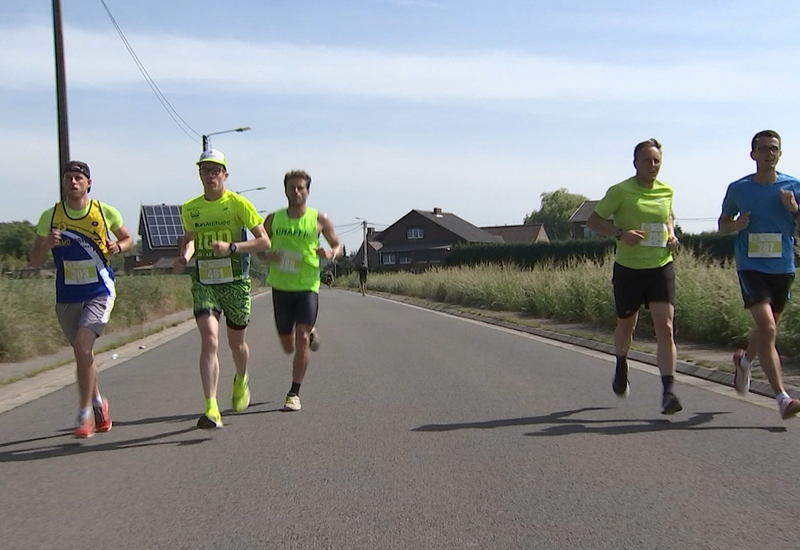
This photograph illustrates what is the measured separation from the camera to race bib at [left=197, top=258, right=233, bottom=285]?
6.38 m

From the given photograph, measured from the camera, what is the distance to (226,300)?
6.48m

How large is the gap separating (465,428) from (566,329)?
9.61 metres

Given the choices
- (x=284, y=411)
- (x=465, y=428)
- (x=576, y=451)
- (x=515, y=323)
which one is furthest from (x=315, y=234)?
(x=515, y=323)

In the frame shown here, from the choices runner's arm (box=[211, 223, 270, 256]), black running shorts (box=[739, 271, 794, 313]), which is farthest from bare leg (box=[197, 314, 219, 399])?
black running shorts (box=[739, 271, 794, 313])

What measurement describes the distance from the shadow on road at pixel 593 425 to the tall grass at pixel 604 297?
2.21 m

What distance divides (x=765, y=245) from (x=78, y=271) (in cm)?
509

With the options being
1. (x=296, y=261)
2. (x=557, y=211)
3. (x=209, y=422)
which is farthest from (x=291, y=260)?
(x=557, y=211)

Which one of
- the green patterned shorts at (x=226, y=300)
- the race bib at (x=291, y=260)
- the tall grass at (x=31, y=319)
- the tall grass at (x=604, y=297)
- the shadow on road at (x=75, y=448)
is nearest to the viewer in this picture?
the shadow on road at (x=75, y=448)

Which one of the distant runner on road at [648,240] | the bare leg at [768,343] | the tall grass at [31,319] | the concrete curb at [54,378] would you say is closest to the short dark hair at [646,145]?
the distant runner on road at [648,240]

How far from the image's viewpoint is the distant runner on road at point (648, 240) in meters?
6.64

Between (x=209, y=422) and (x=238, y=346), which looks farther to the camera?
(x=238, y=346)

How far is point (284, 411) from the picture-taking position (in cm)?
728

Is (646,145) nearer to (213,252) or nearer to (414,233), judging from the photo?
(213,252)

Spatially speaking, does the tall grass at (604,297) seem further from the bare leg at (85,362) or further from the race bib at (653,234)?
the bare leg at (85,362)
